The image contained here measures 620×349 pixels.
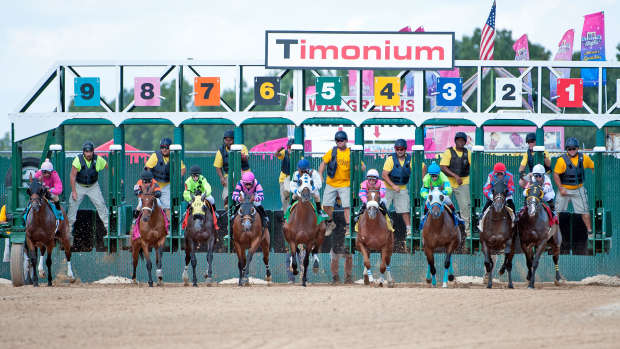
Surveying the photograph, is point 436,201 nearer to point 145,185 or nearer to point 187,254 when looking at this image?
point 187,254

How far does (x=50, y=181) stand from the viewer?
56.3 ft

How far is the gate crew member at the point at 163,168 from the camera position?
1797 cm

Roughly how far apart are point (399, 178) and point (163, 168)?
417cm

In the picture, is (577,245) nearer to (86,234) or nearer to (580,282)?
(580,282)

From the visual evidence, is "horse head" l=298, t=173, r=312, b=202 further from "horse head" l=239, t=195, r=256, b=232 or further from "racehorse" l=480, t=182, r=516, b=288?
"racehorse" l=480, t=182, r=516, b=288

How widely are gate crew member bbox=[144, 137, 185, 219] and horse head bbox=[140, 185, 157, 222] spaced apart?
1463 mm

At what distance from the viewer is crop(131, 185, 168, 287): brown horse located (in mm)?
16453

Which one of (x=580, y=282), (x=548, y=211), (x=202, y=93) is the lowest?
(x=580, y=282)

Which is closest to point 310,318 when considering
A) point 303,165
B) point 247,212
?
point 303,165

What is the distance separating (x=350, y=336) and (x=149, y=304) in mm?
3850

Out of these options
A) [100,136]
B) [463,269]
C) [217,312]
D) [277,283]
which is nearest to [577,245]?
[463,269]

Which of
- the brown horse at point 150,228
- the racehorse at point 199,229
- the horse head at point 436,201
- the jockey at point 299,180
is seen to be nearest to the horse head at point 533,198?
the horse head at point 436,201

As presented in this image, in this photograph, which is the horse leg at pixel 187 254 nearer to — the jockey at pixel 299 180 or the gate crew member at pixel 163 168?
the gate crew member at pixel 163 168

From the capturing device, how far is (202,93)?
707 inches
